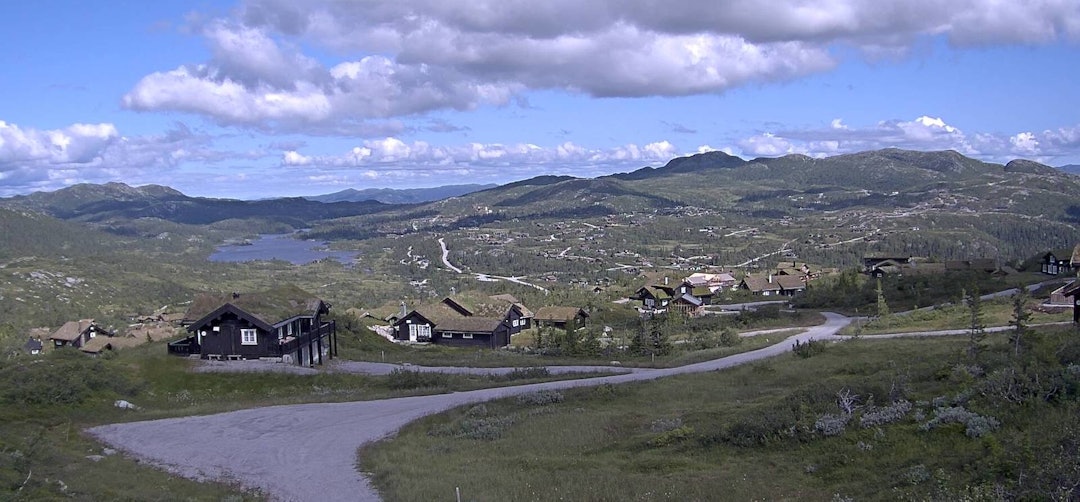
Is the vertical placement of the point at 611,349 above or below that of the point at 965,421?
below

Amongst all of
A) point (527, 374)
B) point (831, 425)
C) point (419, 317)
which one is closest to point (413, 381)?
point (527, 374)

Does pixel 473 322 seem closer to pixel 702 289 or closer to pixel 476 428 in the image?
pixel 702 289

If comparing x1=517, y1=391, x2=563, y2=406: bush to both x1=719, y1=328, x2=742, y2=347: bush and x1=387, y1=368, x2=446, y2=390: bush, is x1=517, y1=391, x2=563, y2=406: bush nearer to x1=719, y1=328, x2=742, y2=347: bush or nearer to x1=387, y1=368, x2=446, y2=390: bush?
x1=387, y1=368, x2=446, y2=390: bush

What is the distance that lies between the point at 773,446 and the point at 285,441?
13.5 meters

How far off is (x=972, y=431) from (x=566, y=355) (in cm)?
3487

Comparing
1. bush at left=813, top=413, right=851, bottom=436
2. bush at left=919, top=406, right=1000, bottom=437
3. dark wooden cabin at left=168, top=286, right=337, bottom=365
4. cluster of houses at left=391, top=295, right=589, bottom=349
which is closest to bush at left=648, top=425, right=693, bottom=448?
bush at left=813, top=413, right=851, bottom=436

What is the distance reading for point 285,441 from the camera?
2191 cm

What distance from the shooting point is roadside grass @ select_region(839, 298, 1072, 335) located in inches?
1684

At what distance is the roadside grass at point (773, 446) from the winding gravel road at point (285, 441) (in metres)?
0.87

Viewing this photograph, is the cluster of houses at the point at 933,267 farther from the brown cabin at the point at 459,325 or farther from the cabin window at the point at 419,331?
the cabin window at the point at 419,331

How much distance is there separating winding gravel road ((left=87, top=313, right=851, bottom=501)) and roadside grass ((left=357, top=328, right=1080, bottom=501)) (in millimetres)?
872

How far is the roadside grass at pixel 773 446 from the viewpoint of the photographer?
39.2 feet

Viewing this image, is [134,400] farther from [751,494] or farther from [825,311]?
[825,311]

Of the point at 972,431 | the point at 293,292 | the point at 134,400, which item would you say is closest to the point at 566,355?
the point at 293,292
